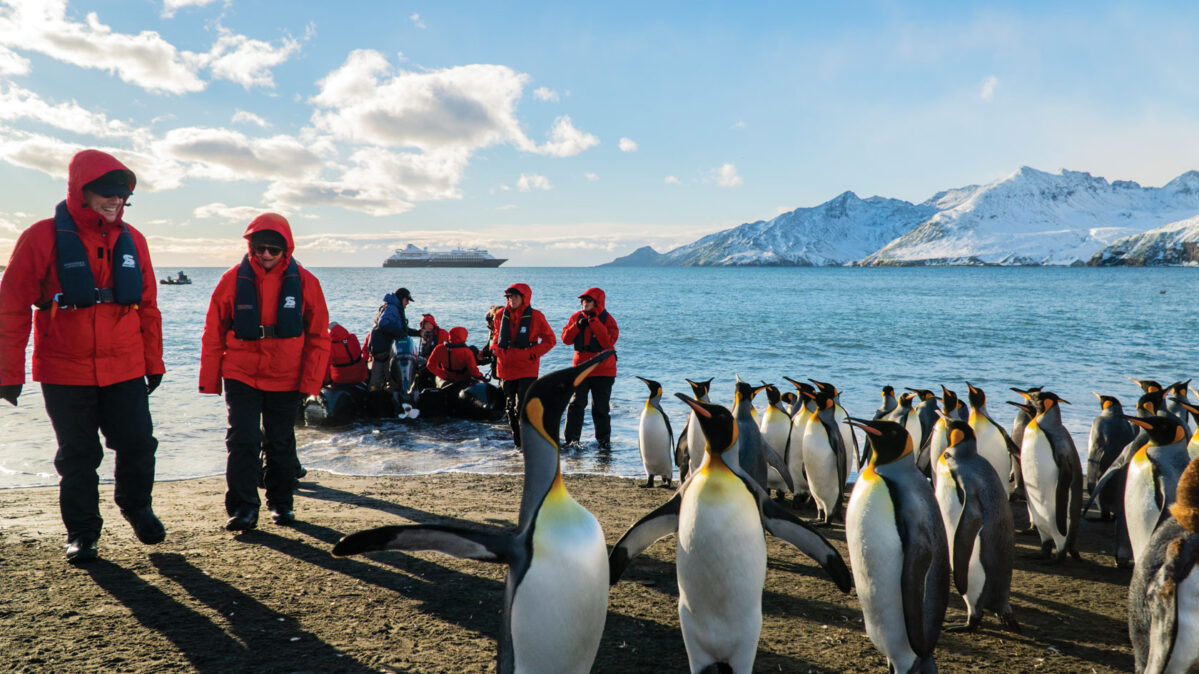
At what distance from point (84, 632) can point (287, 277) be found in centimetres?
211

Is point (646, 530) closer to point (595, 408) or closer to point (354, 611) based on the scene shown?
point (354, 611)

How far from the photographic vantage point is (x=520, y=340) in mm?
7898

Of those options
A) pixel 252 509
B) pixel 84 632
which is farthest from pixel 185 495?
pixel 84 632

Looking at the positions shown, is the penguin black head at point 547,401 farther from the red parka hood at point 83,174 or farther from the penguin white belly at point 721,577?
the red parka hood at point 83,174

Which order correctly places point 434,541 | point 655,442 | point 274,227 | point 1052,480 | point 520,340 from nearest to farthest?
1. point 434,541
2. point 274,227
3. point 1052,480
4. point 655,442
5. point 520,340

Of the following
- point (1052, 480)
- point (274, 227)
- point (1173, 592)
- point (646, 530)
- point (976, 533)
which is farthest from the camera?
point (1052, 480)

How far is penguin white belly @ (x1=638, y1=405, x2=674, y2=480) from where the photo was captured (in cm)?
720

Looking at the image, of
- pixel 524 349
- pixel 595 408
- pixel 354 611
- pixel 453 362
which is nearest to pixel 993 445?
pixel 595 408

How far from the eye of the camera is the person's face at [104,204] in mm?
3652

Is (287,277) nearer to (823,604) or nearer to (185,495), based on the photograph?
(185,495)

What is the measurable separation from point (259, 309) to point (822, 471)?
15.2 ft

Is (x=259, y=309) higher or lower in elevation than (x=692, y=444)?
higher

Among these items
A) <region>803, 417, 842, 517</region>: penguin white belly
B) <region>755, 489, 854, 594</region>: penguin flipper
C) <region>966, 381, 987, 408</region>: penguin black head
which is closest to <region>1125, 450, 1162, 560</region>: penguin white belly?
<region>966, 381, 987, 408</region>: penguin black head

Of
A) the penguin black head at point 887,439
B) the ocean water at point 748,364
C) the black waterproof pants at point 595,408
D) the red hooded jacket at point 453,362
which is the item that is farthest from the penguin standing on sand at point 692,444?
the red hooded jacket at point 453,362
